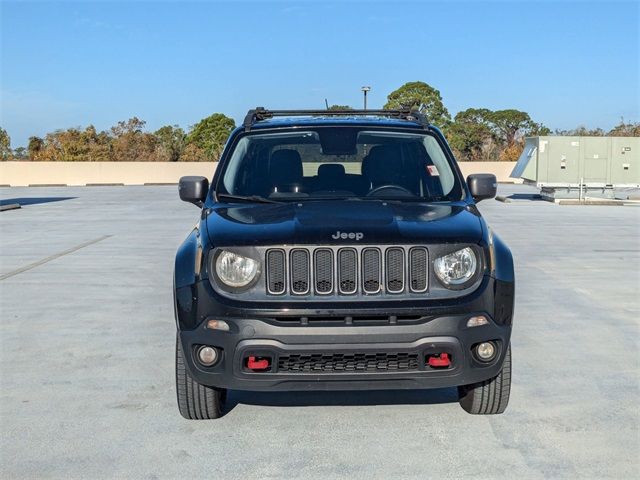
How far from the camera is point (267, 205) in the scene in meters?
5.46

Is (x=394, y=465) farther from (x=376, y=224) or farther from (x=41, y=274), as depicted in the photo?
(x=41, y=274)

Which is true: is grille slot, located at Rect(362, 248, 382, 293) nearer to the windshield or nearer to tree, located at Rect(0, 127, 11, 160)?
the windshield

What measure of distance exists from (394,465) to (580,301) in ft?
17.6

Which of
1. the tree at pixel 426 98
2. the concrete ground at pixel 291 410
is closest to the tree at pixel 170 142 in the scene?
the tree at pixel 426 98

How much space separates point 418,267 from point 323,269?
508 mm

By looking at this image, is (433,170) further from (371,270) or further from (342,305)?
(342,305)

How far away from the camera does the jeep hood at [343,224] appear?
15.1ft

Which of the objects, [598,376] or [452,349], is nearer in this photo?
[452,349]

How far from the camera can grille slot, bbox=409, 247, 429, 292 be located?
4.57 meters

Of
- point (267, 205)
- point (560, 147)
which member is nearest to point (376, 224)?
point (267, 205)

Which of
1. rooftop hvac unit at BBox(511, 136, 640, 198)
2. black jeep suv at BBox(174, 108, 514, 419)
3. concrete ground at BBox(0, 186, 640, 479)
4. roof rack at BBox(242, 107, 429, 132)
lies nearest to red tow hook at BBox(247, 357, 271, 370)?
black jeep suv at BBox(174, 108, 514, 419)

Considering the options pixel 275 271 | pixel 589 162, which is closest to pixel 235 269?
pixel 275 271

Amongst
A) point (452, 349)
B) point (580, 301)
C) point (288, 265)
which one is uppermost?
point (288, 265)

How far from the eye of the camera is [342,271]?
455 cm
